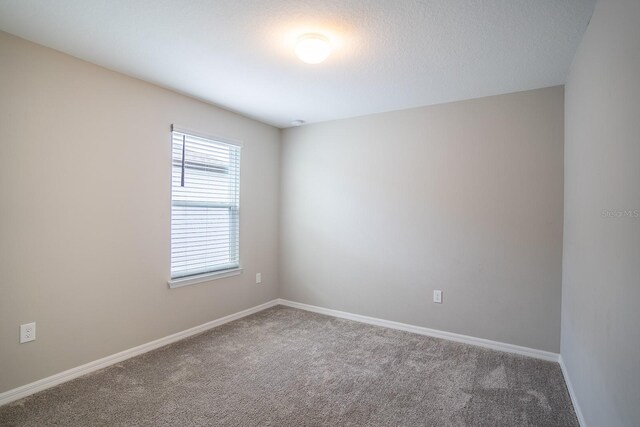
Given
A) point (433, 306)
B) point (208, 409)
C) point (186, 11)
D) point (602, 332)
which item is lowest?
point (208, 409)

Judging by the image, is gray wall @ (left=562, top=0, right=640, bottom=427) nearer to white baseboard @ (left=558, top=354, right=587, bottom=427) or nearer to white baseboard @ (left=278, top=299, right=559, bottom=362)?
white baseboard @ (left=558, top=354, right=587, bottom=427)

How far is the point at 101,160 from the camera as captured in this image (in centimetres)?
264

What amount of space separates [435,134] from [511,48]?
1.21m

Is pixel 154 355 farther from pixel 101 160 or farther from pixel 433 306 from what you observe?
pixel 433 306

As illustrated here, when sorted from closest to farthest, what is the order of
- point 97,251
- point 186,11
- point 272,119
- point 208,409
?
point 186,11 < point 208,409 < point 97,251 < point 272,119

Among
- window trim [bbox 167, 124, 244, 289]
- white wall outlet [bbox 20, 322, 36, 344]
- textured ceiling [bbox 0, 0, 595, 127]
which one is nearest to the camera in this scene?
textured ceiling [bbox 0, 0, 595, 127]

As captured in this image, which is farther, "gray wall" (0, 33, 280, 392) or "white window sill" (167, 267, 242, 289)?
"white window sill" (167, 267, 242, 289)

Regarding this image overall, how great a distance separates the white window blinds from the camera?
324 centimetres

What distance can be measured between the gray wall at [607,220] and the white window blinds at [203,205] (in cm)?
320

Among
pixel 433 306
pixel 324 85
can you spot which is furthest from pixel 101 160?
pixel 433 306

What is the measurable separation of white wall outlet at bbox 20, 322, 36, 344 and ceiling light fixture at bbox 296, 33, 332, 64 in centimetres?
263

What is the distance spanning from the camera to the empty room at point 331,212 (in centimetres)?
188

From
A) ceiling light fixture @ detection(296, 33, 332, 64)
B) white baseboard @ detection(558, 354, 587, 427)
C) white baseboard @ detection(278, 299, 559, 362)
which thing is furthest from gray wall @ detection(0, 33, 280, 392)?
white baseboard @ detection(558, 354, 587, 427)

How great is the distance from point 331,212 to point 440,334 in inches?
71.9
